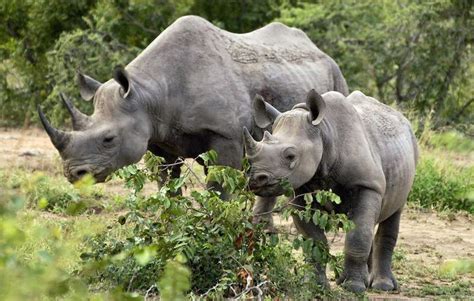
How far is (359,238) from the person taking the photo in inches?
275

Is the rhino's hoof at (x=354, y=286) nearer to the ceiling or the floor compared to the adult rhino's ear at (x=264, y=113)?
nearer to the floor

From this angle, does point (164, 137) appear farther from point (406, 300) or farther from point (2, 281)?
point (2, 281)

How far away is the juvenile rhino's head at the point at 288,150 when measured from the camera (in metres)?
6.54

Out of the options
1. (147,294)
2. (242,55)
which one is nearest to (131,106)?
(242,55)

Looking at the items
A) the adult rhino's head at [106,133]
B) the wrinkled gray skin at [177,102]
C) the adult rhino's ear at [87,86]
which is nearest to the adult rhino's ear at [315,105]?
the wrinkled gray skin at [177,102]

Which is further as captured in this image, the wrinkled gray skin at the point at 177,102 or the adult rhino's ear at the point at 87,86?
the adult rhino's ear at the point at 87,86

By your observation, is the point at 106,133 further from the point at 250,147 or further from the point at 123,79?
the point at 250,147

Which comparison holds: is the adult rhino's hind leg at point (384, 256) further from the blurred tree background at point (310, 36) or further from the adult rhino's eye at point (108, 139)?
the blurred tree background at point (310, 36)

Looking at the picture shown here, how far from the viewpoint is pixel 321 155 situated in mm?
6926

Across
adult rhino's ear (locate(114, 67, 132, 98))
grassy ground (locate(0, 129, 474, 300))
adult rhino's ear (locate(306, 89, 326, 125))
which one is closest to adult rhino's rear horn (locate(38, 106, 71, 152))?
grassy ground (locate(0, 129, 474, 300))

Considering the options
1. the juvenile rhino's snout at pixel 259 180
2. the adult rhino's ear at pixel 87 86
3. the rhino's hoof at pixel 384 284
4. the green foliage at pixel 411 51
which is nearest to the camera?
the juvenile rhino's snout at pixel 259 180

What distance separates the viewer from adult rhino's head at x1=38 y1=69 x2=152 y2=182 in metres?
7.77

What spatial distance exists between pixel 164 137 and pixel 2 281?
5668 mm

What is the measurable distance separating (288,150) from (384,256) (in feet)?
4.94
